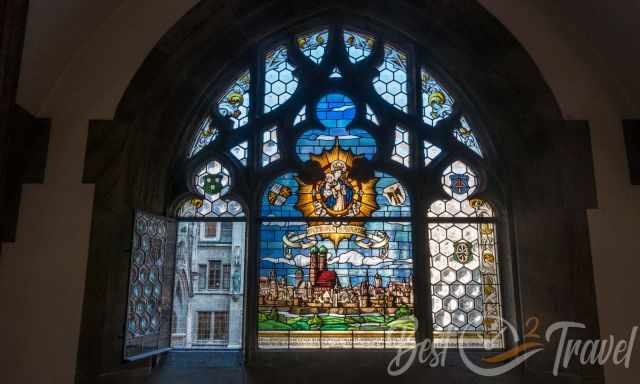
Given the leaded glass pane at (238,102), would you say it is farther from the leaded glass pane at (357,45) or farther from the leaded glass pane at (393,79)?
the leaded glass pane at (393,79)

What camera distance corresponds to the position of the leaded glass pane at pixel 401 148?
17.7 ft

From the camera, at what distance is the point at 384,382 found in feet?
15.6

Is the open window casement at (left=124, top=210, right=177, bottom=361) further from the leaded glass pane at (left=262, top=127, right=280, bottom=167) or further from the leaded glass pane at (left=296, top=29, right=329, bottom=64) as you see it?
the leaded glass pane at (left=296, top=29, right=329, bottom=64)

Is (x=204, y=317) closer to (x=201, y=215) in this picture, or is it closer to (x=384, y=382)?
(x=201, y=215)

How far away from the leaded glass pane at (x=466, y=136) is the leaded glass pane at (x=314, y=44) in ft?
4.32

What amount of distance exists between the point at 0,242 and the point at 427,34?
3589 mm

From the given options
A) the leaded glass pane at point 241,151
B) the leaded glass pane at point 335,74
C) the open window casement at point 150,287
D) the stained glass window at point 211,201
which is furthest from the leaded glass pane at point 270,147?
the open window casement at point 150,287

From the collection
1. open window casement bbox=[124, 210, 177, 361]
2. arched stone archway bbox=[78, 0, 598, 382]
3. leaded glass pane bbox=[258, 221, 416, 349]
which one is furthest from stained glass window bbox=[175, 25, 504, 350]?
open window casement bbox=[124, 210, 177, 361]

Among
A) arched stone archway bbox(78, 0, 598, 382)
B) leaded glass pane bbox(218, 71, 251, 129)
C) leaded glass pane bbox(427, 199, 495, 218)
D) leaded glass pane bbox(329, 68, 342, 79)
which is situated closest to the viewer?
arched stone archway bbox(78, 0, 598, 382)

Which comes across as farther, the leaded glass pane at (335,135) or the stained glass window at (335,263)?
the leaded glass pane at (335,135)

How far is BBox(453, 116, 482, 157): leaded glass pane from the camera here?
212 inches

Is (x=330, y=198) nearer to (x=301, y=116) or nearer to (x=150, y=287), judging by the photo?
(x=301, y=116)

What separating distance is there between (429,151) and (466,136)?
1.09ft

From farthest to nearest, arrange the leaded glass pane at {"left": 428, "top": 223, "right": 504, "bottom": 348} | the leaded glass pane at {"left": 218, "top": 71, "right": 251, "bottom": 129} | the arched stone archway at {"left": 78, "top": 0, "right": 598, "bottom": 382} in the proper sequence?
1. the leaded glass pane at {"left": 218, "top": 71, "right": 251, "bottom": 129}
2. the leaded glass pane at {"left": 428, "top": 223, "right": 504, "bottom": 348}
3. the arched stone archway at {"left": 78, "top": 0, "right": 598, "bottom": 382}
